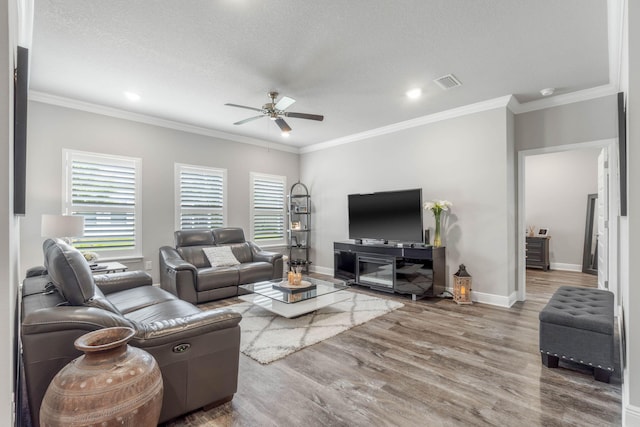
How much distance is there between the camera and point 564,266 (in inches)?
263

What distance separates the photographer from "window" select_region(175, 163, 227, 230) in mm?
Answer: 5242

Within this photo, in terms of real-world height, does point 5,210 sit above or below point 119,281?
above

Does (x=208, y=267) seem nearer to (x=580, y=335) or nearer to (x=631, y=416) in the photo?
(x=580, y=335)

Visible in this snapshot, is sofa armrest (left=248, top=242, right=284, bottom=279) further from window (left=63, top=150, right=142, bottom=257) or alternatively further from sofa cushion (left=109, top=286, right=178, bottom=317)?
sofa cushion (left=109, top=286, right=178, bottom=317)

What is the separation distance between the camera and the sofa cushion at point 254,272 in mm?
4621

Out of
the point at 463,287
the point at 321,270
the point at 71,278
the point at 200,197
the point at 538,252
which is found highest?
the point at 200,197

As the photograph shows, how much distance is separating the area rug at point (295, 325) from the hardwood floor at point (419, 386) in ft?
0.46

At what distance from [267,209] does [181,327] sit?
4734 millimetres

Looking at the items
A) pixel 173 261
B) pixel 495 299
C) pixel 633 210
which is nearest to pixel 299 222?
pixel 173 261

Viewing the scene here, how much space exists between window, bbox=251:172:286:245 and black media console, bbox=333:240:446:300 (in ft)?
6.16

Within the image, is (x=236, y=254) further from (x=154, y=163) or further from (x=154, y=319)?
(x=154, y=319)

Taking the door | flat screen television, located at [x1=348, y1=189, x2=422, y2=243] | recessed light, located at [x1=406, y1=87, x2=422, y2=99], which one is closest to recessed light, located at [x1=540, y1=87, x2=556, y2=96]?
the door

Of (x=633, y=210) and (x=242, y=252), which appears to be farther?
(x=242, y=252)

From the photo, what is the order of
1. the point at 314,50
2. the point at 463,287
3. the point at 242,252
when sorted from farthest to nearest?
the point at 242,252
the point at 463,287
the point at 314,50
